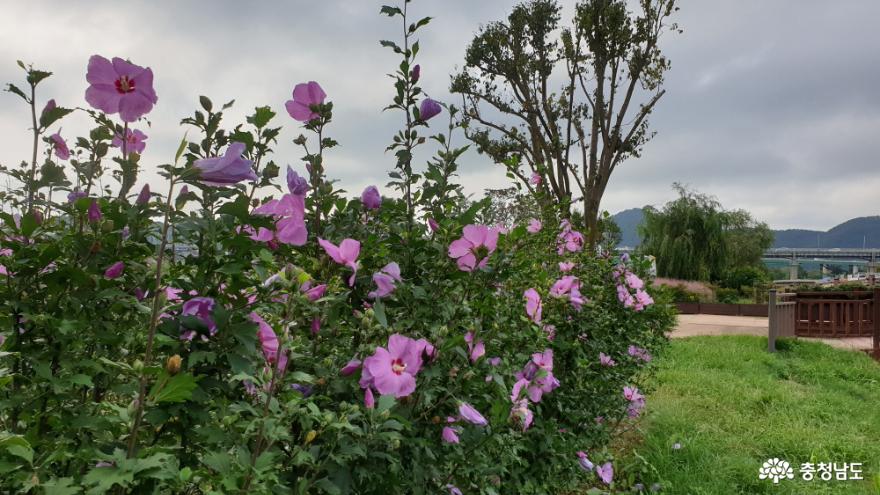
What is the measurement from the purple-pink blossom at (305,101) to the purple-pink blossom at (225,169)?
23.2 inches

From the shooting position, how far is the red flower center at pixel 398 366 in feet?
3.94

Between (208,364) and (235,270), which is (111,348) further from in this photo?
(235,270)

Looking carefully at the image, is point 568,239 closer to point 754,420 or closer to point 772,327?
point 754,420

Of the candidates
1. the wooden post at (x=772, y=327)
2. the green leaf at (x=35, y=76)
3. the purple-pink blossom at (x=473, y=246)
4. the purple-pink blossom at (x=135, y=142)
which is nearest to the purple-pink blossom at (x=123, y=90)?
the purple-pink blossom at (x=135, y=142)

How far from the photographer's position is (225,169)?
2.94ft

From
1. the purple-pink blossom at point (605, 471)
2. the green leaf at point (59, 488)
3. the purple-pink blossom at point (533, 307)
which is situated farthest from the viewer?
the purple-pink blossom at point (605, 471)

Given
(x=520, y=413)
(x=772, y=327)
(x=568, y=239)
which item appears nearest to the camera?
(x=520, y=413)

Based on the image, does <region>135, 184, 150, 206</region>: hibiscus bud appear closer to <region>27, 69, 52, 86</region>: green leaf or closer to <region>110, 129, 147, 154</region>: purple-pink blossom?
<region>110, 129, 147, 154</region>: purple-pink blossom

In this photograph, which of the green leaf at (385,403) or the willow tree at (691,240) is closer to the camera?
the green leaf at (385,403)

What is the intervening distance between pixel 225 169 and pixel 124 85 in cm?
30

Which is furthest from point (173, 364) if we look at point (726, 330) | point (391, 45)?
point (726, 330)

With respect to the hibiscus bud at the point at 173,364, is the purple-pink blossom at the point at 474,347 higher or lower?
lower

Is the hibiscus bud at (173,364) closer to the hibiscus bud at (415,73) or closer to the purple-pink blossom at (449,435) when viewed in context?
the purple-pink blossom at (449,435)

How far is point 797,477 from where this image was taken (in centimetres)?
370
